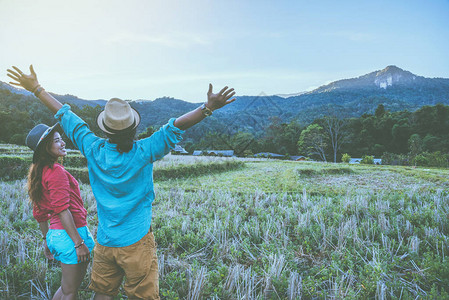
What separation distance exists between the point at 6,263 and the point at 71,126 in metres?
2.32

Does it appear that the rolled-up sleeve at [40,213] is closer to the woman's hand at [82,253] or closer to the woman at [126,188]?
the woman's hand at [82,253]

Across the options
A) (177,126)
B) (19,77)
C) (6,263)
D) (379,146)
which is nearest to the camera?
(177,126)

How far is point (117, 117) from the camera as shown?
1.58 meters

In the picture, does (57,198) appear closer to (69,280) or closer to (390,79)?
(69,280)

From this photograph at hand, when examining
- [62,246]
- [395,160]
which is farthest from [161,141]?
[395,160]

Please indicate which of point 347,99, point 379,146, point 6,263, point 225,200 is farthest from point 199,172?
point 347,99

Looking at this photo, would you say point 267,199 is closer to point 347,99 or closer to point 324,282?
point 324,282

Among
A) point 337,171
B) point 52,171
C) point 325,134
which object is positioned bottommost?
point 337,171

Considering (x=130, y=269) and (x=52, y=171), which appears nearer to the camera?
(x=130, y=269)

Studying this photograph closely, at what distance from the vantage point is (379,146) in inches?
1597

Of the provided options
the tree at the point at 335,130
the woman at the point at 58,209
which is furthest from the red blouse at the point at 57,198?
the tree at the point at 335,130

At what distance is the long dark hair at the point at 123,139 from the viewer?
1.60 metres

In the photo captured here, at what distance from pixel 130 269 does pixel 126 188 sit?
1.85 feet

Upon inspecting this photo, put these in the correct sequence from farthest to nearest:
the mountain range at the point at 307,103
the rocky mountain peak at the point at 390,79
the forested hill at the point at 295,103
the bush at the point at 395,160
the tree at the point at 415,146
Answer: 1. the rocky mountain peak at the point at 390,79
2. the mountain range at the point at 307,103
3. the forested hill at the point at 295,103
4. the tree at the point at 415,146
5. the bush at the point at 395,160
